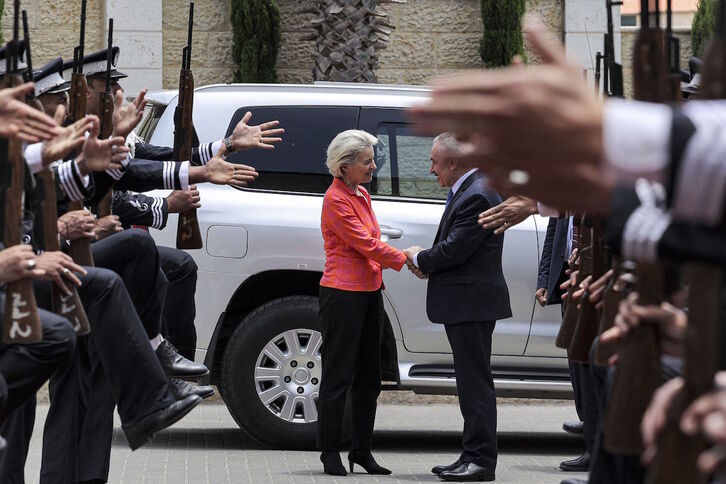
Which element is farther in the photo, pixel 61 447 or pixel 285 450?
pixel 285 450

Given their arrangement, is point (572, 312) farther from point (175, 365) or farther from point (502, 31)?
point (502, 31)

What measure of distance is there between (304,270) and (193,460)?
139 cm

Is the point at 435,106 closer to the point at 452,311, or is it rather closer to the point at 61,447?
the point at 61,447

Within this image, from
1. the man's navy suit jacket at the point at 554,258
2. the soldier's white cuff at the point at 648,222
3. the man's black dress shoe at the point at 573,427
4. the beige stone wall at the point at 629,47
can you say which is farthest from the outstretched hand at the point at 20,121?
the beige stone wall at the point at 629,47

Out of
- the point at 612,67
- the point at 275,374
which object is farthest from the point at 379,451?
the point at 612,67

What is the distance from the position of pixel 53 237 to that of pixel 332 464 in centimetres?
318

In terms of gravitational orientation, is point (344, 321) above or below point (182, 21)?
below

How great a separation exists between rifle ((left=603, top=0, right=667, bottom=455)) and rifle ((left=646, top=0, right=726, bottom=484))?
2.14ft

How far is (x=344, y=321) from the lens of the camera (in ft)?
27.1

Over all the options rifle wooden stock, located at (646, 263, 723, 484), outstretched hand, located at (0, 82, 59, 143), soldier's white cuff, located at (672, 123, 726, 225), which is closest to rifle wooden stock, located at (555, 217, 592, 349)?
outstretched hand, located at (0, 82, 59, 143)

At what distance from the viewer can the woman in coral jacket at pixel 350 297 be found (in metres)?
8.22

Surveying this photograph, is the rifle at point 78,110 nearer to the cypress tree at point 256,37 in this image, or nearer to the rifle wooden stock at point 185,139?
the rifle wooden stock at point 185,139

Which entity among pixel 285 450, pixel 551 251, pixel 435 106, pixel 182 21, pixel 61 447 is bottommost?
pixel 285 450

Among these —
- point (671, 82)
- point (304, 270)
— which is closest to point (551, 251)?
point (304, 270)
